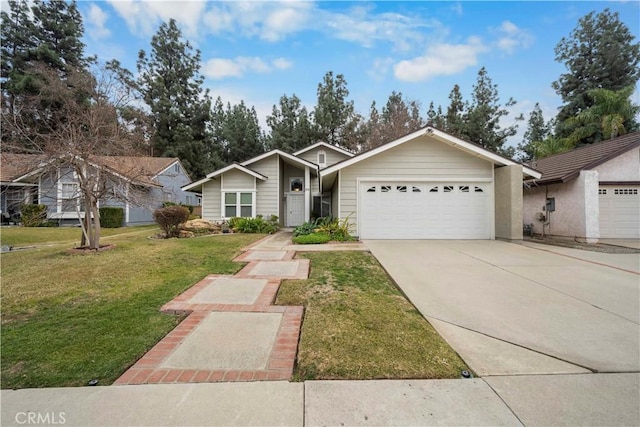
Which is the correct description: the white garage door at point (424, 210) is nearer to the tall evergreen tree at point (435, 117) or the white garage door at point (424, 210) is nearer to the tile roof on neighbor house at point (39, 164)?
the tile roof on neighbor house at point (39, 164)

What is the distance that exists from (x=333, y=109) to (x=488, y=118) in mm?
13392

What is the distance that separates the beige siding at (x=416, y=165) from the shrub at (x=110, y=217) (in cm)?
1463

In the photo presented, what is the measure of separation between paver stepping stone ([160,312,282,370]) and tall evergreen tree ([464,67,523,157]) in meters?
25.6

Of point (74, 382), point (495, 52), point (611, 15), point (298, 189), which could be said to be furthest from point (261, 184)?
point (611, 15)

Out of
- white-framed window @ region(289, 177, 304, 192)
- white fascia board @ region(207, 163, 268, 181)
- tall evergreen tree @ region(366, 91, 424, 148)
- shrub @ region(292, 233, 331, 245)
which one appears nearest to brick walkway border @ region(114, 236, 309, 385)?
shrub @ region(292, 233, 331, 245)

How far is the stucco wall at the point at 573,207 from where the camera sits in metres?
10.0

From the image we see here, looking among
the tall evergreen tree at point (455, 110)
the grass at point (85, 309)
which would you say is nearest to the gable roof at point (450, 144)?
the grass at point (85, 309)

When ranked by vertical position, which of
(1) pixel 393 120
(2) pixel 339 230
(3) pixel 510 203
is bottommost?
(2) pixel 339 230

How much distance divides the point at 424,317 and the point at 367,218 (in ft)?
24.0

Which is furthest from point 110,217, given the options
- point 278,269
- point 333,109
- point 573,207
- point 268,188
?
point 573,207

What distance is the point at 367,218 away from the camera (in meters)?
10.8

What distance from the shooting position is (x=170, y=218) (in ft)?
36.4

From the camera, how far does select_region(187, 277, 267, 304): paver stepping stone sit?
419 centimetres

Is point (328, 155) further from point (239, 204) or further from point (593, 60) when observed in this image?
point (593, 60)
